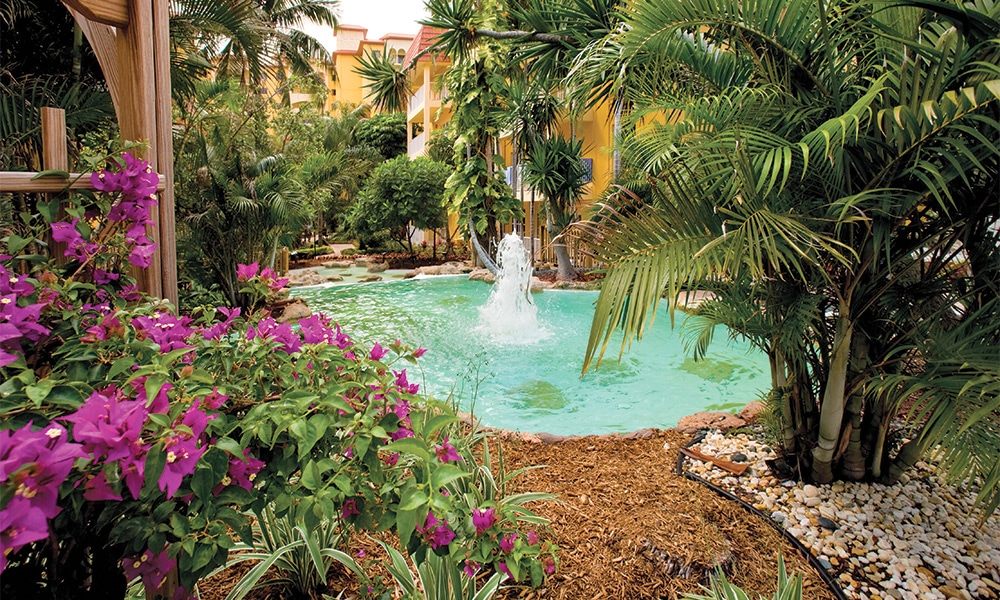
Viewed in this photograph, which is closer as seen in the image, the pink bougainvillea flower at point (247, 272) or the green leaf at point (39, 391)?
the green leaf at point (39, 391)

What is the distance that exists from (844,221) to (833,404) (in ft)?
3.26

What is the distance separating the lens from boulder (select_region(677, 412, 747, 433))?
377cm

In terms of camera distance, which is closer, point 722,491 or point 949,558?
point 949,558

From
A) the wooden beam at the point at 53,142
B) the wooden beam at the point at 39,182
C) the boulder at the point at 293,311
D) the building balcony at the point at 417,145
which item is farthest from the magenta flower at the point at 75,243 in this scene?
the building balcony at the point at 417,145

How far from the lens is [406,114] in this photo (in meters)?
28.1

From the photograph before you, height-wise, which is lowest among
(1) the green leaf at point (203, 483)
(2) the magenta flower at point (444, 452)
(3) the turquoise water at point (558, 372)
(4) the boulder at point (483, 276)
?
(3) the turquoise water at point (558, 372)

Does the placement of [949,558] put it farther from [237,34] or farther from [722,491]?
[237,34]

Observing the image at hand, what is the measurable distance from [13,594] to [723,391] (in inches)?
223

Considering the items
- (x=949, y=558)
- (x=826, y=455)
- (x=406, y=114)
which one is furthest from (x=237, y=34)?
(x=406, y=114)

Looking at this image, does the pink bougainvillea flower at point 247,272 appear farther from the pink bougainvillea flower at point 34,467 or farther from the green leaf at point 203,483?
the pink bougainvillea flower at point 34,467

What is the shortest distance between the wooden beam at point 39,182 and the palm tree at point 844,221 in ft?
4.87

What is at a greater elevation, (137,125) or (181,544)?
(137,125)

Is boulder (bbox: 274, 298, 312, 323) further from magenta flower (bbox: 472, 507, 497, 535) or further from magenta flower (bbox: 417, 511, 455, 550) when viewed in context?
magenta flower (bbox: 417, 511, 455, 550)

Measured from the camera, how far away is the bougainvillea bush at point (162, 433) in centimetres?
84
